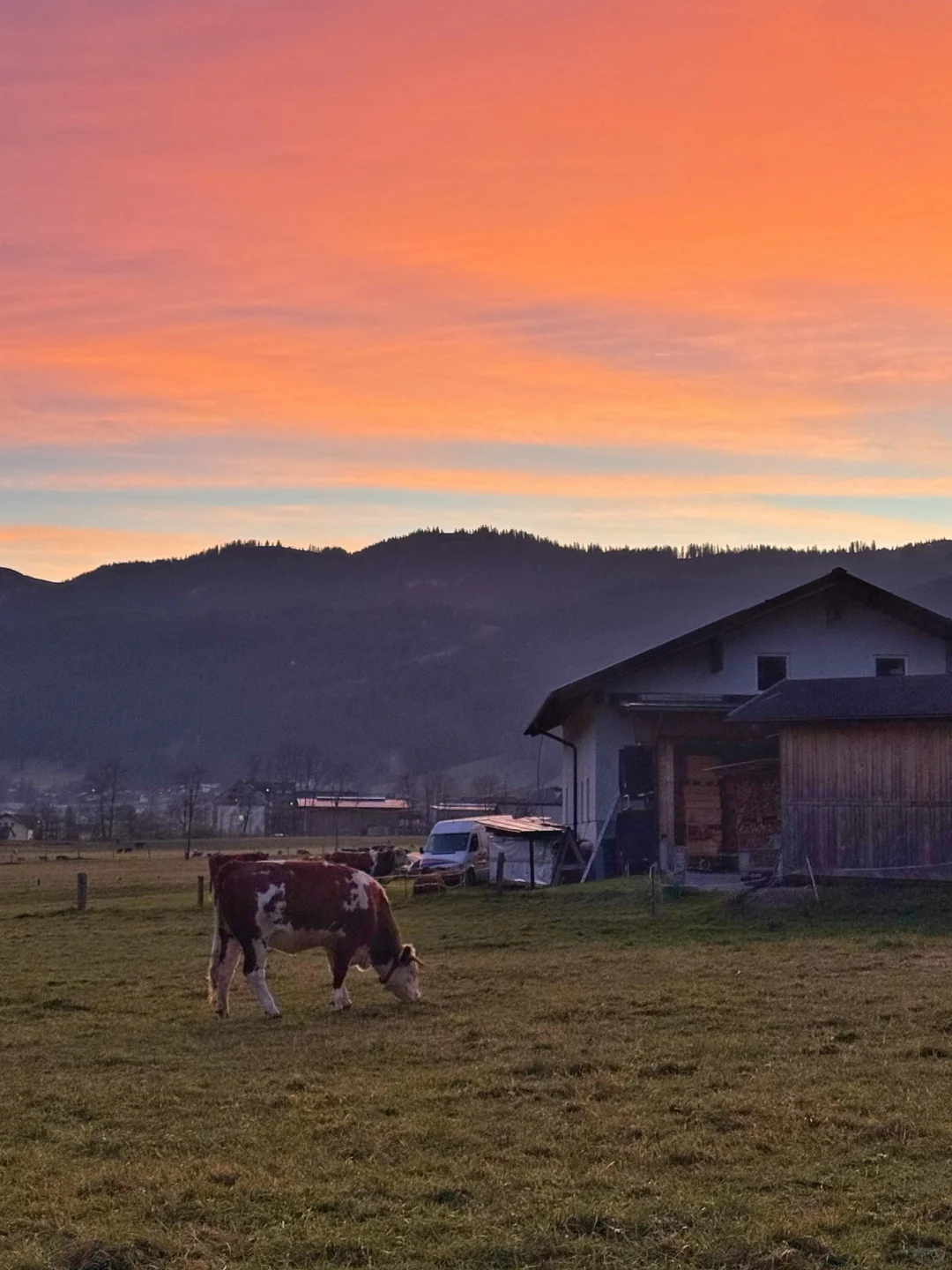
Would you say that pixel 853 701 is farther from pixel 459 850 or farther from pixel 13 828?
pixel 13 828

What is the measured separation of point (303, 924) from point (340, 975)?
27.8 inches

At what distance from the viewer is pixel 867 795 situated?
30.2m

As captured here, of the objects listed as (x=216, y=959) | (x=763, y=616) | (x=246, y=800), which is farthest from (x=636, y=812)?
(x=246, y=800)

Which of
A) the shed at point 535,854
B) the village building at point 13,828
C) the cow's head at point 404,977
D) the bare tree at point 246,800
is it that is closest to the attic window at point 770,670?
the shed at point 535,854

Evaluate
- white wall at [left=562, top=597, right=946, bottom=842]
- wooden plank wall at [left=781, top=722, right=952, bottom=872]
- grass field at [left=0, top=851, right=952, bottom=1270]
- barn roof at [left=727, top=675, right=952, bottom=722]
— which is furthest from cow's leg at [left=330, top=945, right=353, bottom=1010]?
white wall at [left=562, top=597, right=946, bottom=842]

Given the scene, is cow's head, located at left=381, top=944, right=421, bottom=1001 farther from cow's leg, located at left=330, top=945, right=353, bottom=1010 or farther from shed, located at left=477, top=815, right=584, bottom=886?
shed, located at left=477, top=815, right=584, bottom=886

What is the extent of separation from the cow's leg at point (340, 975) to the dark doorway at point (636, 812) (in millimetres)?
22013

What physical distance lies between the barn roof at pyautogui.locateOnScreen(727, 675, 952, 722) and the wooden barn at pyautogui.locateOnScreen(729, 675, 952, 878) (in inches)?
0.8

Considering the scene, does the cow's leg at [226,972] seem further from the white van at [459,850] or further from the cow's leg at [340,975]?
the white van at [459,850]

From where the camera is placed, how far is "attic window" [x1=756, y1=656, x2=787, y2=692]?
1646 inches

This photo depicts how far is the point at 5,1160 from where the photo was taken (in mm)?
10477

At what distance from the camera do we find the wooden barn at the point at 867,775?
97.0 ft

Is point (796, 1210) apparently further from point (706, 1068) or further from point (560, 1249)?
point (706, 1068)

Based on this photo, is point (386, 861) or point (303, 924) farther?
point (386, 861)
